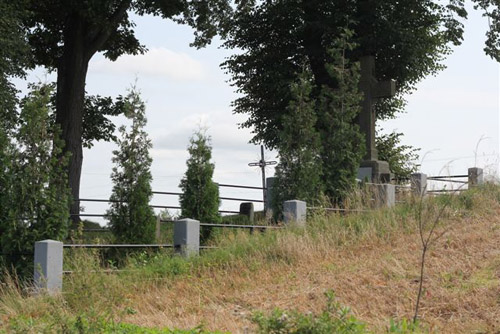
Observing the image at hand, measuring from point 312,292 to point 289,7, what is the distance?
17.9m

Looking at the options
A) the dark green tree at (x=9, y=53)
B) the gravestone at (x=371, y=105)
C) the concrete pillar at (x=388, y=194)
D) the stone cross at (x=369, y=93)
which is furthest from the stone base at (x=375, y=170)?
the dark green tree at (x=9, y=53)

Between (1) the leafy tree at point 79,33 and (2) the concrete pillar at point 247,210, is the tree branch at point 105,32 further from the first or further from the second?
(2) the concrete pillar at point 247,210

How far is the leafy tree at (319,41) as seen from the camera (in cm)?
2605

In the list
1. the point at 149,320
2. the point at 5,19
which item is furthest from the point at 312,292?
the point at 5,19

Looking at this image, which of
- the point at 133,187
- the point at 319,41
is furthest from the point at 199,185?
the point at 319,41

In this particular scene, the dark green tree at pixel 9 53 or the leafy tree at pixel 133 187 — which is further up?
the dark green tree at pixel 9 53

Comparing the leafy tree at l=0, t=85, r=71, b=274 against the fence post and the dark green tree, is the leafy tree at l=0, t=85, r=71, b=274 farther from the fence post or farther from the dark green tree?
the dark green tree

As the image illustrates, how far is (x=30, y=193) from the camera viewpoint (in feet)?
46.5

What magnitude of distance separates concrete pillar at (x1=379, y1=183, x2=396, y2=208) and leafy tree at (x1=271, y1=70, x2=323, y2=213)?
63.0 inches

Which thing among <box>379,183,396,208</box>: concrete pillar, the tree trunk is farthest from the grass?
the tree trunk

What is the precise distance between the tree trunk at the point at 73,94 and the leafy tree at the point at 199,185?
4.92 m

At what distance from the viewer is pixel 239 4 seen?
25.8 m

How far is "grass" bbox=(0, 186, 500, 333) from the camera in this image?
32.0 ft

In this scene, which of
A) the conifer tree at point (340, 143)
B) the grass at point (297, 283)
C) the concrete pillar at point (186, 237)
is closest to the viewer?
the grass at point (297, 283)
